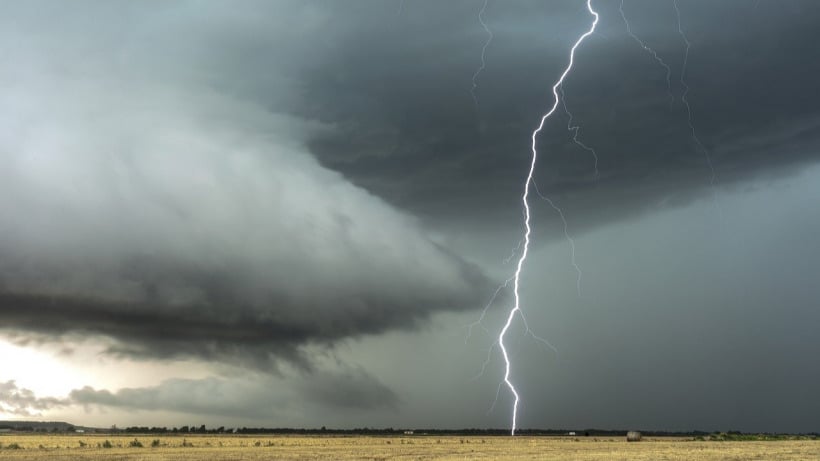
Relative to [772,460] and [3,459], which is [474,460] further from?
[3,459]

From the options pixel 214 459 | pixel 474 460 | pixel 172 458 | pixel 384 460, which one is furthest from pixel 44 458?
pixel 474 460

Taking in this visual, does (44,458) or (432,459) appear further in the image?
(44,458)

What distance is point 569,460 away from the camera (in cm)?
4256

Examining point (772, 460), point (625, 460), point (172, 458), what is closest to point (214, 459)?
point (172, 458)

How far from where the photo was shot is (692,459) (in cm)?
4369

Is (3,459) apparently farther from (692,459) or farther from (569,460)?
(692,459)

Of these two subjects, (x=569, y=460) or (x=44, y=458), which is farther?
(x=44, y=458)

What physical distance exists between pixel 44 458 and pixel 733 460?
139 feet

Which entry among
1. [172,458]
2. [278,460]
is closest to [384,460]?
[278,460]

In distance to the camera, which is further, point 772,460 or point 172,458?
point 172,458

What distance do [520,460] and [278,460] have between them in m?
14.1

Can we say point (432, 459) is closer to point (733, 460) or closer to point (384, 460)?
point (384, 460)

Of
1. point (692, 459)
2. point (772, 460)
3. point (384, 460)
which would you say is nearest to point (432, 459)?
point (384, 460)

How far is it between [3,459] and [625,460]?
125 feet
